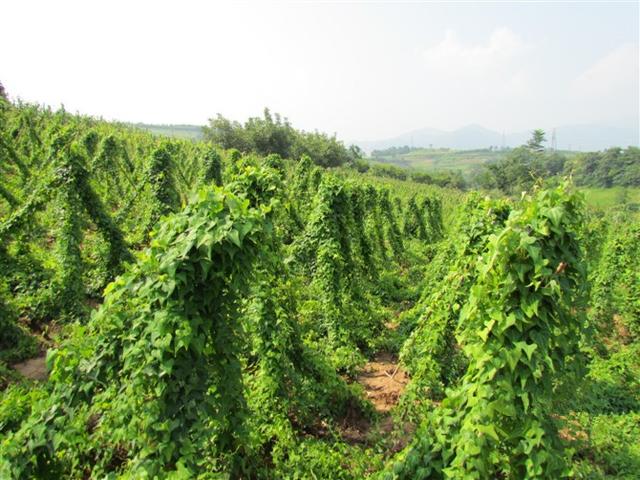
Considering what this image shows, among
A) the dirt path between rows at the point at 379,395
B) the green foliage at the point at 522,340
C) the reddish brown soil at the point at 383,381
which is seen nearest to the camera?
the green foliage at the point at 522,340

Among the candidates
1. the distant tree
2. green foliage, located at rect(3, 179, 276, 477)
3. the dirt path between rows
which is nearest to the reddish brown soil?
the dirt path between rows

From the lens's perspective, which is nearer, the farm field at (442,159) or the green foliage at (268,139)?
the green foliage at (268,139)

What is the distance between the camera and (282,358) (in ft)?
17.7

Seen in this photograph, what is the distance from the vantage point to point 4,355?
21.6ft

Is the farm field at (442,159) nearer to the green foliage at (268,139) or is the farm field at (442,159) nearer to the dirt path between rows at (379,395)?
the green foliage at (268,139)

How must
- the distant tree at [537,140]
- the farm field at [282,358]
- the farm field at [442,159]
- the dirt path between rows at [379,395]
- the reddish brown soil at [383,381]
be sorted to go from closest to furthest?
the farm field at [282,358] → the dirt path between rows at [379,395] → the reddish brown soil at [383,381] → the distant tree at [537,140] → the farm field at [442,159]

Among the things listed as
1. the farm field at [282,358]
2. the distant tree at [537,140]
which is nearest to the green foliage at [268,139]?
the distant tree at [537,140]

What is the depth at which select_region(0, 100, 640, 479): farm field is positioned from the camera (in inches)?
119

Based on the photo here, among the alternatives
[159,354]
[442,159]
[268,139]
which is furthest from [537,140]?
[442,159]

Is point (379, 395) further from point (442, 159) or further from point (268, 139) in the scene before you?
point (442, 159)

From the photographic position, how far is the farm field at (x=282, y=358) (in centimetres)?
302

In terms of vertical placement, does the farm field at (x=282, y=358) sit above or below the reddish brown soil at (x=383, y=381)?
above

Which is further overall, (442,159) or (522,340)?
(442,159)

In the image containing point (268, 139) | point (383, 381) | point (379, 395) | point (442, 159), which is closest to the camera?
point (379, 395)
